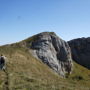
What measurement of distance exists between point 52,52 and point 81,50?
57.2 metres

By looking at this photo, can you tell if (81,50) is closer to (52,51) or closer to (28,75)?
(52,51)

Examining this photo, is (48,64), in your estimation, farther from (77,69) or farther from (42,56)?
(77,69)

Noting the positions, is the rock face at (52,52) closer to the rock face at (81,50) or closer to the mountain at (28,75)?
the mountain at (28,75)

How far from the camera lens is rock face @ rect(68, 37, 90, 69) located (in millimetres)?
127750

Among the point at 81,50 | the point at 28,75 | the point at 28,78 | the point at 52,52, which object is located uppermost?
the point at 81,50

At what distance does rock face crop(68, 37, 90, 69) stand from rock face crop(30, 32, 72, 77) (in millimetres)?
40620

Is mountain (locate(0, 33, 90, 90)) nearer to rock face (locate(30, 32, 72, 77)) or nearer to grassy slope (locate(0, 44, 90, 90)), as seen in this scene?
grassy slope (locate(0, 44, 90, 90))

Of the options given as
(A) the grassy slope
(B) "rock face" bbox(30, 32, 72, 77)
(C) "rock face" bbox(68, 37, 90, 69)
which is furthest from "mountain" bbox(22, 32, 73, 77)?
(C) "rock face" bbox(68, 37, 90, 69)

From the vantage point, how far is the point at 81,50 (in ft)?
428

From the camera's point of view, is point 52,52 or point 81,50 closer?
point 52,52

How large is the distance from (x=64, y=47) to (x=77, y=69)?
1506 cm

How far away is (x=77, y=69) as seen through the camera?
303ft

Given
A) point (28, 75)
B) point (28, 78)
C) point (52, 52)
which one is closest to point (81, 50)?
point (52, 52)

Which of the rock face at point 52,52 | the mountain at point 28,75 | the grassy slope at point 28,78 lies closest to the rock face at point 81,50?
the mountain at point 28,75
